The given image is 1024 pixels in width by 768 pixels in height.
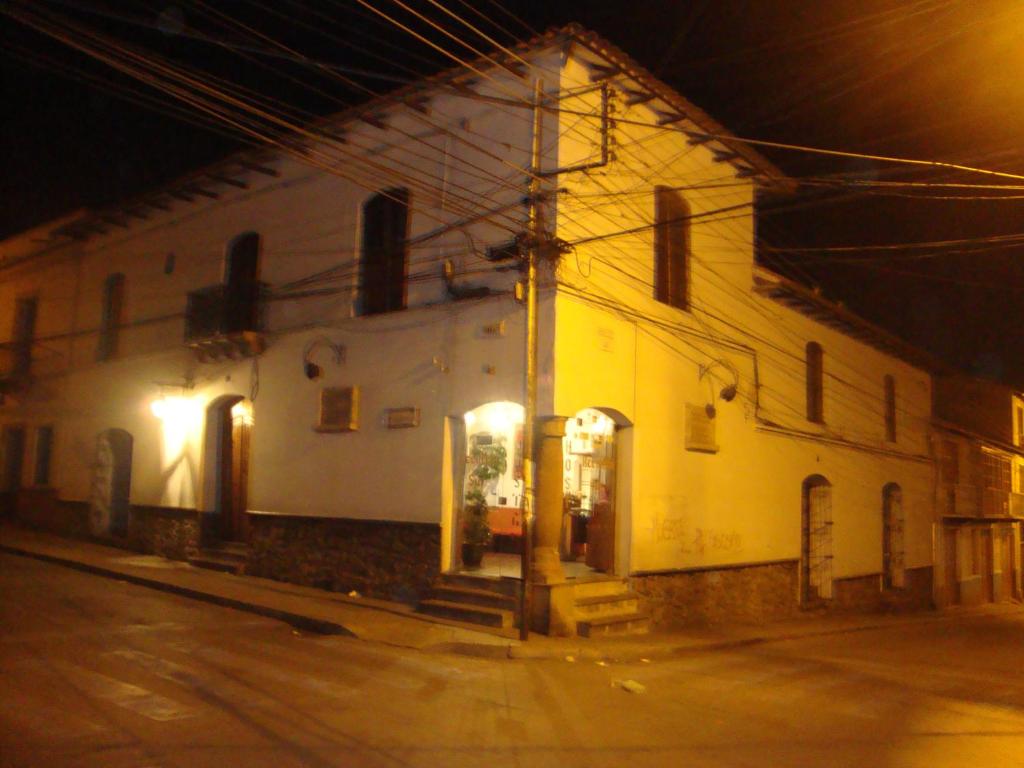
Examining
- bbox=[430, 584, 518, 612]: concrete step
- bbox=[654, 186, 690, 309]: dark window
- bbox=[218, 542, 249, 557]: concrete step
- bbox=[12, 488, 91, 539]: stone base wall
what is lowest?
bbox=[430, 584, 518, 612]: concrete step

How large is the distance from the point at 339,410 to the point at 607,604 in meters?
5.46

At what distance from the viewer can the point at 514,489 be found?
14.2 meters

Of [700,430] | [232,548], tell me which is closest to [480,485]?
[700,430]

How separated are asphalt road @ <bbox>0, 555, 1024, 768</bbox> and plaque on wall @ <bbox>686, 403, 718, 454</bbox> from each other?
3711mm

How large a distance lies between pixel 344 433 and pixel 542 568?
4564mm

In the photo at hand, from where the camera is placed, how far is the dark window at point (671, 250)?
49.3ft

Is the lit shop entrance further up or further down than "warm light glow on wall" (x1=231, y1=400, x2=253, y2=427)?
further down

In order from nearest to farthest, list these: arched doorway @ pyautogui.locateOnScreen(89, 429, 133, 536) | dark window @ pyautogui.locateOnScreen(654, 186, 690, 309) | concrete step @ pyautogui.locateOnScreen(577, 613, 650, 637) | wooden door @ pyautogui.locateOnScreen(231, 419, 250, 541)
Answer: concrete step @ pyautogui.locateOnScreen(577, 613, 650, 637) → dark window @ pyautogui.locateOnScreen(654, 186, 690, 309) → wooden door @ pyautogui.locateOnScreen(231, 419, 250, 541) → arched doorway @ pyautogui.locateOnScreen(89, 429, 133, 536)

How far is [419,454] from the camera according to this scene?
13.8 metres

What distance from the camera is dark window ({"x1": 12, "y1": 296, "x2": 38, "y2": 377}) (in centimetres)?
2358

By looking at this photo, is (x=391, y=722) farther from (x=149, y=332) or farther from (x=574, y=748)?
(x=149, y=332)

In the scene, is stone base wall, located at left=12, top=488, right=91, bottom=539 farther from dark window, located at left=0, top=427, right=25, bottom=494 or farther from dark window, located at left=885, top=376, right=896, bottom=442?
dark window, located at left=885, top=376, right=896, bottom=442

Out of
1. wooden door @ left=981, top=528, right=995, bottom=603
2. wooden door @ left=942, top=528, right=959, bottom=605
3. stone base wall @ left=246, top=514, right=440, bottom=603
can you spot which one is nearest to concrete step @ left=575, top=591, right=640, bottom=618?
stone base wall @ left=246, top=514, right=440, bottom=603

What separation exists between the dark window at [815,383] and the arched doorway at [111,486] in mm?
15206
